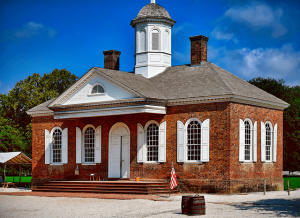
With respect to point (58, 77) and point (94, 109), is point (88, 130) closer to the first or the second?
point (94, 109)

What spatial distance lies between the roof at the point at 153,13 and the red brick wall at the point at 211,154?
25.7 ft

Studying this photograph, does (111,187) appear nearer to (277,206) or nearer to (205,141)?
(205,141)

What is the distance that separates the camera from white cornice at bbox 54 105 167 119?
24.9 meters

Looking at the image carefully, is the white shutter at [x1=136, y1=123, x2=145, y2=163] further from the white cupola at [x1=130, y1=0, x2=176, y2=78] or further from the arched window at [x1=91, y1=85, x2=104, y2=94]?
the white cupola at [x1=130, y1=0, x2=176, y2=78]

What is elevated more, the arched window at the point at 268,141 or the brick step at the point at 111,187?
the arched window at the point at 268,141

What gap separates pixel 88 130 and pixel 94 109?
2679mm

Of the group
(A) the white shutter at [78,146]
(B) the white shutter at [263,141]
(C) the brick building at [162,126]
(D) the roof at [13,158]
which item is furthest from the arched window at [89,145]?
(B) the white shutter at [263,141]

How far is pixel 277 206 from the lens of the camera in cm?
1811

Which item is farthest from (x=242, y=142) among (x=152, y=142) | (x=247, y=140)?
(x=152, y=142)

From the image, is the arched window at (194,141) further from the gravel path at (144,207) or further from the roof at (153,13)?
the roof at (153,13)

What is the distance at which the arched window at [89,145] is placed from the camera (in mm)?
28750

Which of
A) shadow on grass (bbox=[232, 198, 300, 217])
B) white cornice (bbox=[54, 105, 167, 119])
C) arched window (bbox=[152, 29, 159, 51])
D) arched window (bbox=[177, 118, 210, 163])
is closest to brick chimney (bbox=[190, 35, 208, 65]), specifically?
arched window (bbox=[152, 29, 159, 51])

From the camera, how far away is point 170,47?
31797 mm

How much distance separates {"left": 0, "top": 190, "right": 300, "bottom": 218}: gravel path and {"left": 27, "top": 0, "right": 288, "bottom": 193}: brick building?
2.95 meters
